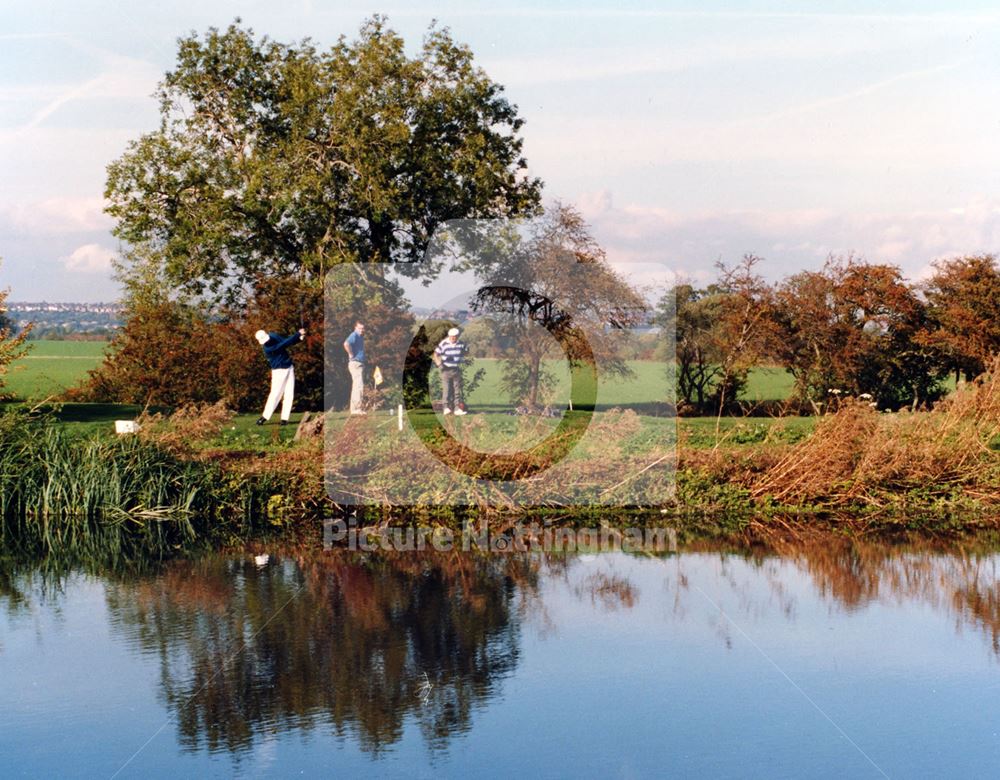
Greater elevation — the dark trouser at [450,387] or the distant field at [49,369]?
the distant field at [49,369]

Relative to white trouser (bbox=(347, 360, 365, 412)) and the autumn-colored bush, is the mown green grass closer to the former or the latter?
white trouser (bbox=(347, 360, 365, 412))

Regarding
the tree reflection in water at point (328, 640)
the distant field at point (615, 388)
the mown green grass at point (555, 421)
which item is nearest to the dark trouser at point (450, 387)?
the mown green grass at point (555, 421)

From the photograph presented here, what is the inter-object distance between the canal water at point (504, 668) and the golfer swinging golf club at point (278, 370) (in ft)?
23.3

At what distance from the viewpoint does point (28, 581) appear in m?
11.6

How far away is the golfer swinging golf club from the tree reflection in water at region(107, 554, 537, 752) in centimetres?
703

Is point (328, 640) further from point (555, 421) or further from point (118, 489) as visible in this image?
point (555, 421)

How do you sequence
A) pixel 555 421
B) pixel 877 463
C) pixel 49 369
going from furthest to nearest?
pixel 49 369 < pixel 555 421 < pixel 877 463

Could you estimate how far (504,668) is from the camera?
28.1 ft

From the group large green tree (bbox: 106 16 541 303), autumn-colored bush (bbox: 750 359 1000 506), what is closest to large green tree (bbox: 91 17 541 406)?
large green tree (bbox: 106 16 541 303)

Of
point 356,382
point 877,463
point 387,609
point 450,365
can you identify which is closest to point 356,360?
point 356,382

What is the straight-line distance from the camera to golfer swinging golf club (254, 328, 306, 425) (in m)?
19.3

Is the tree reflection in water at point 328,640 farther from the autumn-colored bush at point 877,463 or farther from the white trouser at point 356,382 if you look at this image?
the white trouser at point 356,382

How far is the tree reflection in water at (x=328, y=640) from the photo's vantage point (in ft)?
24.7

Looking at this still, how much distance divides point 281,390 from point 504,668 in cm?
1202
